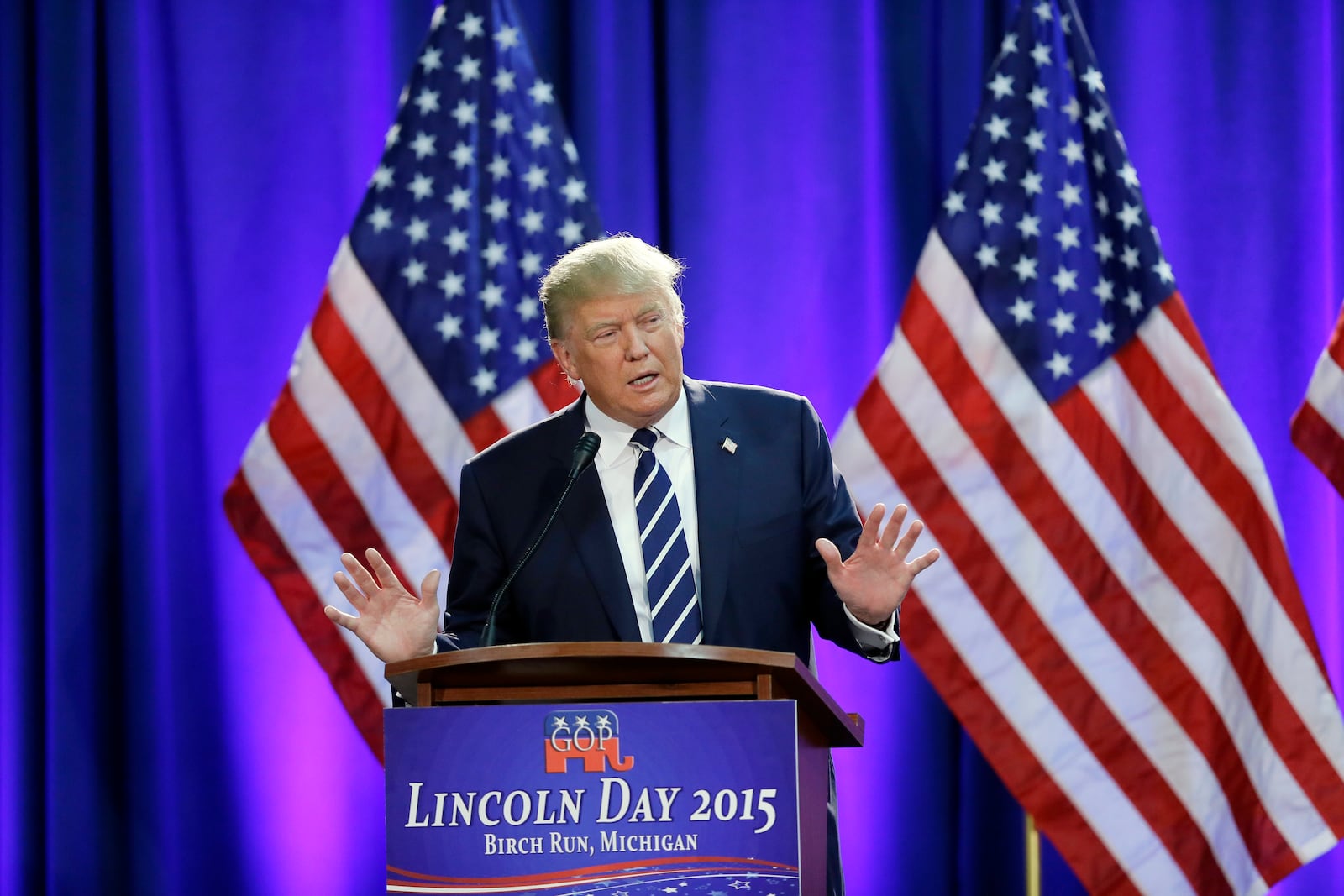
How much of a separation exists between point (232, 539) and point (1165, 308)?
9.03ft

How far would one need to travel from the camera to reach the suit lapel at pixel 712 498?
2.32m

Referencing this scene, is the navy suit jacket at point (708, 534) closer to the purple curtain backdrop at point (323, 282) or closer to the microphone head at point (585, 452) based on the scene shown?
the microphone head at point (585, 452)

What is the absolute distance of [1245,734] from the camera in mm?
3504

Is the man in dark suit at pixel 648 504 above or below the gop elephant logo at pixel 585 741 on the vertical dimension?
above

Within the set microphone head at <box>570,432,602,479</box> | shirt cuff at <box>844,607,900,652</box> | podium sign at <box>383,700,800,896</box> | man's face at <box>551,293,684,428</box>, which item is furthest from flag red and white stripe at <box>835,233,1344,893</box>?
podium sign at <box>383,700,800,896</box>

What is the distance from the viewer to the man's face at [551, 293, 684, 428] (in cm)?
243

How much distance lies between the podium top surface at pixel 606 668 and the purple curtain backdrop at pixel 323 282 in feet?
8.34

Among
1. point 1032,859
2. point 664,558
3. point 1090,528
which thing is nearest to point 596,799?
point 664,558

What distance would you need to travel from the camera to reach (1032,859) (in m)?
3.67

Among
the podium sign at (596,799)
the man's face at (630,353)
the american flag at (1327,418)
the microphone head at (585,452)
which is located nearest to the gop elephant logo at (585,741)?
the podium sign at (596,799)

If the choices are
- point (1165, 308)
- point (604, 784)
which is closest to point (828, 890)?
point (604, 784)

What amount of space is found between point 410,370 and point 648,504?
59.3 inches

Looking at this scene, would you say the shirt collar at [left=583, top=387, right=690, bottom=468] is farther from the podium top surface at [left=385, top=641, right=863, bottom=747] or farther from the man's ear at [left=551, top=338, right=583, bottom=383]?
the podium top surface at [left=385, top=641, right=863, bottom=747]

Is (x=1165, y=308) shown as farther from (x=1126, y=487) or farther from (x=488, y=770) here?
(x=488, y=770)
